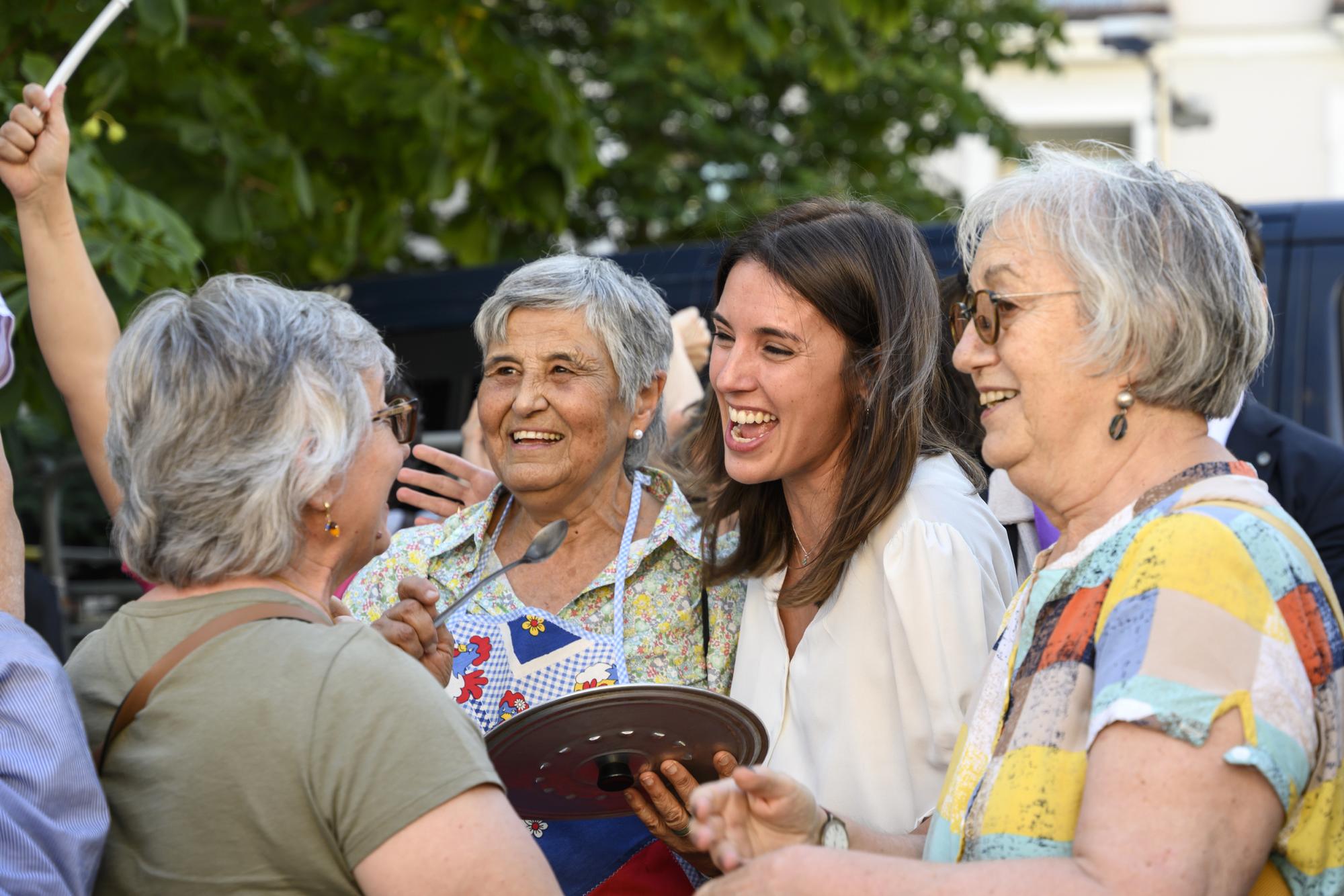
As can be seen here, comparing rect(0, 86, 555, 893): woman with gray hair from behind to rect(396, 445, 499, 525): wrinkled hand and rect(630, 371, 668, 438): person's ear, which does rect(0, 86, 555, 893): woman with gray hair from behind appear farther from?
rect(396, 445, 499, 525): wrinkled hand

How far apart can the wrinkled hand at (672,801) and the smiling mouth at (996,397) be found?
2.30ft

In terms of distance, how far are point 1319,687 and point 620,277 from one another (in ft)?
6.13

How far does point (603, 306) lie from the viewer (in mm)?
3131

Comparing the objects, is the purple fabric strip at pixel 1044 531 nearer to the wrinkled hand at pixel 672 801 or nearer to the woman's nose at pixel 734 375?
the woman's nose at pixel 734 375

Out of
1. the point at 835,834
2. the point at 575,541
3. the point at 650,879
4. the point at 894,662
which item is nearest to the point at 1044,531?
the point at 894,662

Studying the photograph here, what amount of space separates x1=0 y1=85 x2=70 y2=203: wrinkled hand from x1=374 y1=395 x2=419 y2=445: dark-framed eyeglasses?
4.02 ft

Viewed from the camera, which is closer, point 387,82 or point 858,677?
point 858,677

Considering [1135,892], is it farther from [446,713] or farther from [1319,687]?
[446,713]

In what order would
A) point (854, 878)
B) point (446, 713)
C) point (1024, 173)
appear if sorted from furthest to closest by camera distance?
point (1024, 173) → point (446, 713) → point (854, 878)

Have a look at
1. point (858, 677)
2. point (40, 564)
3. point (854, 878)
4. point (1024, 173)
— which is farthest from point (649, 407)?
point (40, 564)

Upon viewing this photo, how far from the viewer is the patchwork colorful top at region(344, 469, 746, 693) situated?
9.70 feet

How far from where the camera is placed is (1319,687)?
1708 millimetres

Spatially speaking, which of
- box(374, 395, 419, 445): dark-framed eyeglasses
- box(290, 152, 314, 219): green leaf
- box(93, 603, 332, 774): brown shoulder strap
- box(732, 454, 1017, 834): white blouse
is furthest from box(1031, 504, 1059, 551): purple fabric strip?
box(290, 152, 314, 219): green leaf

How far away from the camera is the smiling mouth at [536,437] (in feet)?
10.2
